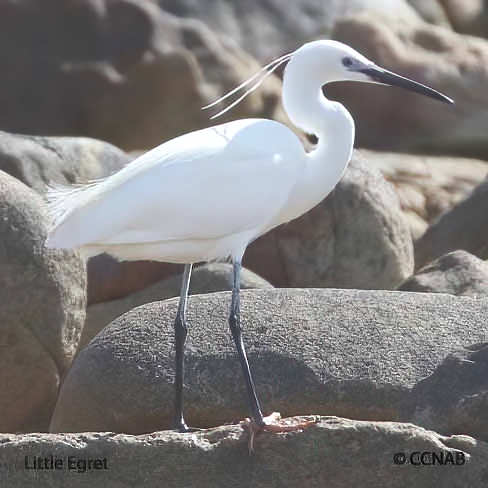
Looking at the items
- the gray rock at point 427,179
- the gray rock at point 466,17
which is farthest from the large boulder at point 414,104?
the gray rock at point 466,17

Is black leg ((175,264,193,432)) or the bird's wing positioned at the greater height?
the bird's wing

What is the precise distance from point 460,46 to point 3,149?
903 centimetres

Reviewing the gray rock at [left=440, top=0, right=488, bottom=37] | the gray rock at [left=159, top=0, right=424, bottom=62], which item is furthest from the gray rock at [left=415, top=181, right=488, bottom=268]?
the gray rock at [left=440, top=0, right=488, bottom=37]

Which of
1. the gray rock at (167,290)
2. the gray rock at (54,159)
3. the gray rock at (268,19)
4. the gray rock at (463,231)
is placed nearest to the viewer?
the gray rock at (167,290)

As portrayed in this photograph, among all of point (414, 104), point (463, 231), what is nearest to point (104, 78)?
point (414, 104)

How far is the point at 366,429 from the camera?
480cm

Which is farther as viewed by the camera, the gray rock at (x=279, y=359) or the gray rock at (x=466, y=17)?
the gray rock at (x=466, y=17)

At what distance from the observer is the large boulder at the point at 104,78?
13.9 m

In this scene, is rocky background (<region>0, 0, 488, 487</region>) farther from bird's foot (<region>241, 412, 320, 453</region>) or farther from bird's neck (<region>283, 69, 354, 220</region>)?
bird's neck (<region>283, 69, 354, 220</region>)

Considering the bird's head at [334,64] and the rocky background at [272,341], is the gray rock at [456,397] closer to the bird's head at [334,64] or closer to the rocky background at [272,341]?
the rocky background at [272,341]

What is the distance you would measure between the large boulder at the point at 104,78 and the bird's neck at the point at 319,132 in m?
8.02

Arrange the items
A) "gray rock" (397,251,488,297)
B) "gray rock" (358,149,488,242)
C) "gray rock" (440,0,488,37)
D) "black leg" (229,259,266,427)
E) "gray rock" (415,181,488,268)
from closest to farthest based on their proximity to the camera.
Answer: "black leg" (229,259,266,427) → "gray rock" (397,251,488,297) → "gray rock" (415,181,488,268) → "gray rock" (358,149,488,242) → "gray rock" (440,0,488,37)

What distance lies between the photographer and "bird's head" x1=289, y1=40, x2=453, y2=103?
5.71 m

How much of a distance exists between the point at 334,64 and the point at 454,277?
77.4 inches
